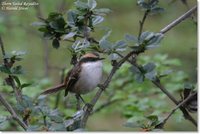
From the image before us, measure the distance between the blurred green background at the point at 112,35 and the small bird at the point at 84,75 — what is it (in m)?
0.98

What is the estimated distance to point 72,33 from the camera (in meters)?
1.46

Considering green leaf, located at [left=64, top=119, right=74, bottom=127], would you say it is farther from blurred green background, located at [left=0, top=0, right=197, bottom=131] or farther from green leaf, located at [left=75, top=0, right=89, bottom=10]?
blurred green background, located at [left=0, top=0, right=197, bottom=131]

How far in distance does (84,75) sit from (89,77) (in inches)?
1.0

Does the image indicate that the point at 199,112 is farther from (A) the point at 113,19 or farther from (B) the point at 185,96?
(A) the point at 113,19

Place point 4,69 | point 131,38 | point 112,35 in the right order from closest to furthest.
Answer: point 131,38, point 4,69, point 112,35

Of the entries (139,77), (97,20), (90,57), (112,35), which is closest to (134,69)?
(139,77)

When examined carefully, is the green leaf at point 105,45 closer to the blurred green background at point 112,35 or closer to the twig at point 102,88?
the twig at point 102,88

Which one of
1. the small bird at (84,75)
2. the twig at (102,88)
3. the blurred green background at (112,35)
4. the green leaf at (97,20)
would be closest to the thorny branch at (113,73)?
the twig at (102,88)

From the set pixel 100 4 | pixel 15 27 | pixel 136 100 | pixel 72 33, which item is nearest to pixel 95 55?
pixel 72 33

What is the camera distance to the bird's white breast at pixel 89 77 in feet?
5.65

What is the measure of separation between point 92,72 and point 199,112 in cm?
45

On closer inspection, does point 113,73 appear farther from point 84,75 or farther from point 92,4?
point 84,75

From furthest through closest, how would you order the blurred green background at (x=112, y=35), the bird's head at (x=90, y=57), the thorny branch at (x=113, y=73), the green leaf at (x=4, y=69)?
the blurred green background at (x=112, y=35), the bird's head at (x=90, y=57), the green leaf at (x=4, y=69), the thorny branch at (x=113, y=73)

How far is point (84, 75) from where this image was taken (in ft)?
5.87
